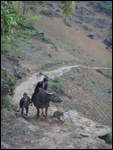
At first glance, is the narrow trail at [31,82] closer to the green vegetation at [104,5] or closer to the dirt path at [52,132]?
the dirt path at [52,132]

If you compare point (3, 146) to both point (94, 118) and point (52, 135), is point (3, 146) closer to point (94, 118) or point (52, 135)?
point (52, 135)

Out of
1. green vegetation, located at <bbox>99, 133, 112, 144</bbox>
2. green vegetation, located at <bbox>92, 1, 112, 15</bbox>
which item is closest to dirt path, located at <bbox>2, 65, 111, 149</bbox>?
green vegetation, located at <bbox>99, 133, 112, 144</bbox>

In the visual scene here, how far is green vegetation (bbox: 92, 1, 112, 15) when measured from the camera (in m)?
67.8

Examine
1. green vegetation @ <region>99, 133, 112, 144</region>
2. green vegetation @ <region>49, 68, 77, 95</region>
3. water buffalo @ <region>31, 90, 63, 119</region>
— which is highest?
water buffalo @ <region>31, 90, 63, 119</region>

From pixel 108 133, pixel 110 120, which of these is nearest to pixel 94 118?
pixel 110 120

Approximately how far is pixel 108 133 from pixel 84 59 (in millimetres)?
26630

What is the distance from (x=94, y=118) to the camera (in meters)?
19.2

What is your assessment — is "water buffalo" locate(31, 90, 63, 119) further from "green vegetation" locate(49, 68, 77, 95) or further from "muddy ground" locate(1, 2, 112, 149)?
"green vegetation" locate(49, 68, 77, 95)

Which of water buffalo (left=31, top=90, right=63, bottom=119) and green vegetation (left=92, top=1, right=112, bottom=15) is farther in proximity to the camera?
green vegetation (left=92, top=1, right=112, bottom=15)

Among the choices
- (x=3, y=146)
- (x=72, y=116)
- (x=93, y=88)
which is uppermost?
(x=3, y=146)

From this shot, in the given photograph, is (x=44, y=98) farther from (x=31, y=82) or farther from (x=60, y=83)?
(x=60, y=83)

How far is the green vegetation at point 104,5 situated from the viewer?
67850mm

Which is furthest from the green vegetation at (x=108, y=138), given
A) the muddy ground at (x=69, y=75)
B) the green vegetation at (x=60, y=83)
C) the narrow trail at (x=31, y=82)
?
the green vegetation at (x=60, y=83)

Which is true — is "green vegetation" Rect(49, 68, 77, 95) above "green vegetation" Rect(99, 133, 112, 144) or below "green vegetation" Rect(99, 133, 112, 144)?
below
